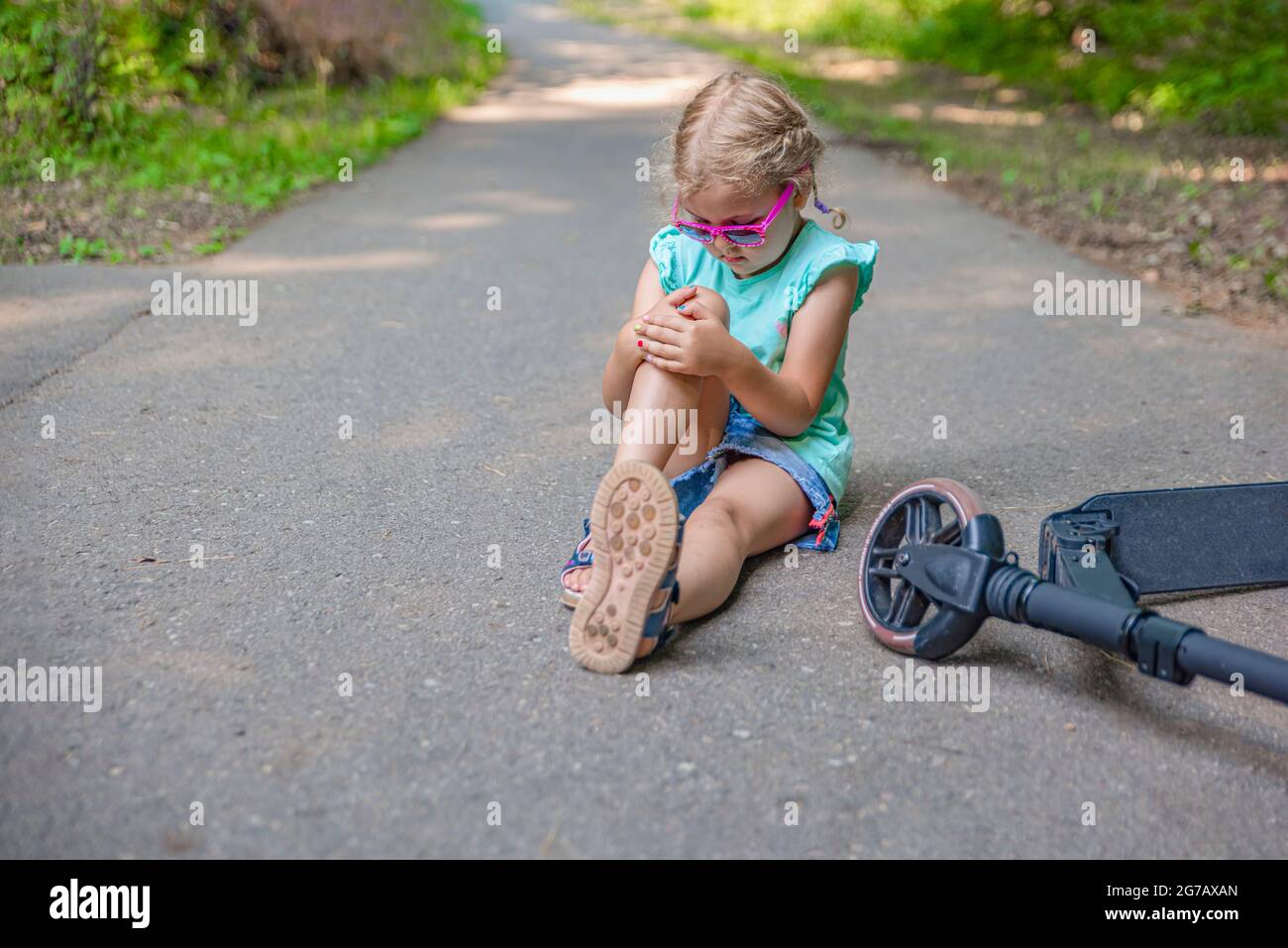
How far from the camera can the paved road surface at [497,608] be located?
1.89 meters

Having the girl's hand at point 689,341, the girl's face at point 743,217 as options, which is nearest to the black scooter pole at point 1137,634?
the girl's hand at point 689,341

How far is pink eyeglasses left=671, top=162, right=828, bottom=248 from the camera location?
2654mm

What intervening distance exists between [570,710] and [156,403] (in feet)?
7.44

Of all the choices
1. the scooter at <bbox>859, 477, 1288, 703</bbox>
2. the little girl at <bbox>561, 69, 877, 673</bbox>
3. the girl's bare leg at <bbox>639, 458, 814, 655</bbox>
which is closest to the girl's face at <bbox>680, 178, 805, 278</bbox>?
the little girl at <bbox>561, 69, 877, 673</bbox>

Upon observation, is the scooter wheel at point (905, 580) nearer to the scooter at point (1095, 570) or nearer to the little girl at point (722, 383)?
the scooter at point (1095, 570)

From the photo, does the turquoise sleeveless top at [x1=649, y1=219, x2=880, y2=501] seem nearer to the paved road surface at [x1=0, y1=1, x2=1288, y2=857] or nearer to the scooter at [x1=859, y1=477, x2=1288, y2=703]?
the paved road surface at [x1=0, y1=1, x2=1288, y2=857]

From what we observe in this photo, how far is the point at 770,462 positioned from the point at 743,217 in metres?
0.57

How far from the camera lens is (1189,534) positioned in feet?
8.64

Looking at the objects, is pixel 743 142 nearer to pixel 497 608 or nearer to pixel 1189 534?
pixel 497 608

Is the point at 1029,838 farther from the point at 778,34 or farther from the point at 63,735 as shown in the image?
the point at 778,34

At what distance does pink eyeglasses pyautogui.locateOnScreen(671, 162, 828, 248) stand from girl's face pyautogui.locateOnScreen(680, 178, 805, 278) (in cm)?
1

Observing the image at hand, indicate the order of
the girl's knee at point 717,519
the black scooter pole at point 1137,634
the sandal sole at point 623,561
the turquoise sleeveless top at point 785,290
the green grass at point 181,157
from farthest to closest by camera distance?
the green grass at point 181,157, the turquoise sleeveless top at point 785,290, the girl's knee at point 717,519, the sandal sole at point 623,561, the black scooter pole at point 1137,634

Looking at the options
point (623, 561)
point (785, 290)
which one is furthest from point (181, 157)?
point (623, 561)
